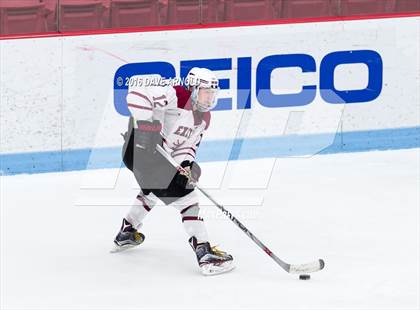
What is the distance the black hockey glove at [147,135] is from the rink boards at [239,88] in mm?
2464

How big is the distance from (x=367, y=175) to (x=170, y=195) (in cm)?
257

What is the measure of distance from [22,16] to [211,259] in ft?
9.66

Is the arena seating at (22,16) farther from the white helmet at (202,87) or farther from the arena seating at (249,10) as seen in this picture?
the white helmet at (202,87)

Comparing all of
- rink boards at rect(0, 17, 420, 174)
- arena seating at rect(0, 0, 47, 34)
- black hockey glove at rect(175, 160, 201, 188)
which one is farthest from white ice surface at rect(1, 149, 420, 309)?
arena seating at rect(0, 0, 47, 34)

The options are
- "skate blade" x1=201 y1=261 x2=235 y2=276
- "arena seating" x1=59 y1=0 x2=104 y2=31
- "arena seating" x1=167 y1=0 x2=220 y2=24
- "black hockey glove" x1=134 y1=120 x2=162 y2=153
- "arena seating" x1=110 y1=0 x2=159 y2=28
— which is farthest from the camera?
"arena seating" x1=167 y1=0 x2=220 y2=24

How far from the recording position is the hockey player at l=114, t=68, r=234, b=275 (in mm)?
4930

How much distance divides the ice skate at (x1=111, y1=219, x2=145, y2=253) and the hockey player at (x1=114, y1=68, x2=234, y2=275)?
1.03 ft

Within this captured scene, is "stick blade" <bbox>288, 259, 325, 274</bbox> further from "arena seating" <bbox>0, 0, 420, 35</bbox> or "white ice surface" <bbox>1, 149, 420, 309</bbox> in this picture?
"arena seating" <bbox>0, 0, 420, 35</bbox>

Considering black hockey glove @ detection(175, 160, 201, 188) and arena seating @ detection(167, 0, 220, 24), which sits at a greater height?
arena seating @ detection(167, 0, 220, 24)

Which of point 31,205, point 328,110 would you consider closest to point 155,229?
point 31,205

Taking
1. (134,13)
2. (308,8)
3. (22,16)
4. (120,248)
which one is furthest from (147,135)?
(308,8)

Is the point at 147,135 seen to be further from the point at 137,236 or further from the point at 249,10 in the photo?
the point at 249,10

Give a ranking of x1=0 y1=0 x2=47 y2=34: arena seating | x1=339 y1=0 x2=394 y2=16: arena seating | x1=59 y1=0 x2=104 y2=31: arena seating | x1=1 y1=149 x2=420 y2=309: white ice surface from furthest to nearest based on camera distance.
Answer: x1=339 y1=0 x2=394 y2=16: arena seating
x1=59 y1=0 x2=104 y2=31: arena seating
x1=0 y1=0 x2=47 y2=34: arena seating
x1=1 y1=149 x2=420 y2=309: white ice surface

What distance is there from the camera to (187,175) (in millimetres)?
5035
